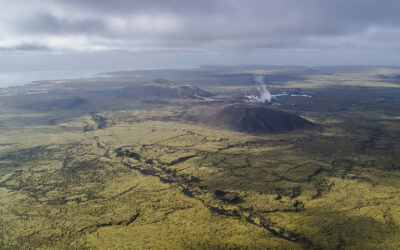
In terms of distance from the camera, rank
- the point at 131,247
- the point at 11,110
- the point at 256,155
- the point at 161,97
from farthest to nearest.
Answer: the point at 161,97
the point at 11,110
the point at 256,155
the point at 131,247

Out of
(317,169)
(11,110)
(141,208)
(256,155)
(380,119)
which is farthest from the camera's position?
(11,110)

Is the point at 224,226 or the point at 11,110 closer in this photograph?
the point at 224,226

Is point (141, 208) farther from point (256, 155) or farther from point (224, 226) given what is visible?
point (256, 155)

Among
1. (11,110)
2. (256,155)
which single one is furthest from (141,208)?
Answer: (11,110)

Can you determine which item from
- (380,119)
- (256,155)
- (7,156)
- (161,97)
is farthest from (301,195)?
(161,97)

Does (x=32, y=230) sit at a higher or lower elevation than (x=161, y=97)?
lower

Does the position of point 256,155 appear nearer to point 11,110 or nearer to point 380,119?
point 380,119
